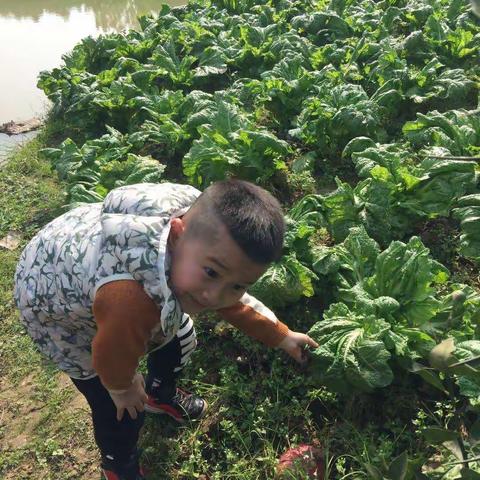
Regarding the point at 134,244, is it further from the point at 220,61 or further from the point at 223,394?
the point at 220,61

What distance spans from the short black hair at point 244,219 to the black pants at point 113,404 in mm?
948

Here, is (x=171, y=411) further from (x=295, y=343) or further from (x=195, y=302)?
(x=195, y=302)

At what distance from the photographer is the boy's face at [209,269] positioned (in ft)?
5.74

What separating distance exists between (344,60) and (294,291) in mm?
3340

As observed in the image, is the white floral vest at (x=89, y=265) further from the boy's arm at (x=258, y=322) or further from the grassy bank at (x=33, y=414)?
the grassy bank at (x=33, y=414)

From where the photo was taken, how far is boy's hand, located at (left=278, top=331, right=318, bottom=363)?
8.32 ft

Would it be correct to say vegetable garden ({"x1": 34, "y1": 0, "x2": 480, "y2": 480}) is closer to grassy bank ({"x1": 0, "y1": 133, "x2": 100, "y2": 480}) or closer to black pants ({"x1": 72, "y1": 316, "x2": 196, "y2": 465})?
black pants ({"x1": 72, "y1": 316, "x2": 196, "y2": 465})

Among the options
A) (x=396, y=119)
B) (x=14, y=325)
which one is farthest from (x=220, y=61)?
(x=14, y=325)

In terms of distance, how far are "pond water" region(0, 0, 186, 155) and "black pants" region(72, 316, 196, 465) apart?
166 inches

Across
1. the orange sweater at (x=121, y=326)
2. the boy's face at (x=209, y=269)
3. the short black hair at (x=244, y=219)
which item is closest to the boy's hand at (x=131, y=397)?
the orange sweater at (x=121, y=326)

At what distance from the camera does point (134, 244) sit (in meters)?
1.86

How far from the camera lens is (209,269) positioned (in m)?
1.79

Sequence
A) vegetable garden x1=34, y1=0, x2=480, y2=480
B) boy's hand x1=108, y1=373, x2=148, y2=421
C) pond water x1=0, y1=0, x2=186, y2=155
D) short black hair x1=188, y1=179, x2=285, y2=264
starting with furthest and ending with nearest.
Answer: pond water x1=0, y1=0, x2=186, y2=155 < vegetable garden x1=34, y1=0, x2=480, y2=480 < boy's hand x1=108, y1=373, x2=148, y2=421 < short black hair x1=188, y1=179, x2=285, y2=264

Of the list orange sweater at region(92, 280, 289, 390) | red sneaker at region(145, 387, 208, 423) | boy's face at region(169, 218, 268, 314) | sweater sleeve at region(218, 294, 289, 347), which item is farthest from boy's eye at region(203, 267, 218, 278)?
red sneaker at region(145, 387, 208, 423)
